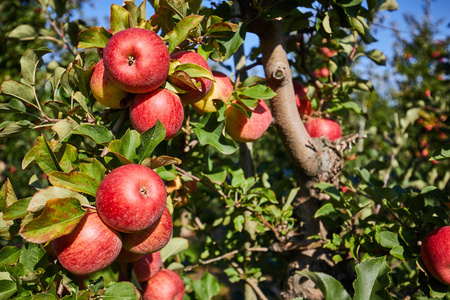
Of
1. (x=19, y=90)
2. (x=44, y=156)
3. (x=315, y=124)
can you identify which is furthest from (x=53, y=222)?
(x=315, y=124)

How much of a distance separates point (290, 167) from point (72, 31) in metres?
1.26

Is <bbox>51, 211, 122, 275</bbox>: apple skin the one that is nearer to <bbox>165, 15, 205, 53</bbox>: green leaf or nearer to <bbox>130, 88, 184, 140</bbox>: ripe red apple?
<bbox>130, 88, 184, 140</bbox>: ripe red apple

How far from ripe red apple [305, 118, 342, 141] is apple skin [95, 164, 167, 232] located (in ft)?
2.73

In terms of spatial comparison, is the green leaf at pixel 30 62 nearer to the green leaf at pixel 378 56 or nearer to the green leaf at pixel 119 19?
the green leaf at pixel 119 19

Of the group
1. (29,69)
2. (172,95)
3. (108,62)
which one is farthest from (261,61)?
(29,69)

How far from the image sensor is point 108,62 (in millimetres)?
787

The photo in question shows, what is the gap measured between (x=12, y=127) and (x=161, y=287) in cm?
64

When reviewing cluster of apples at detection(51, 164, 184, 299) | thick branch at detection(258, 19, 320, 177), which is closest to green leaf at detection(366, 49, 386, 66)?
thick branch at detection(258, 19, 320, 177)

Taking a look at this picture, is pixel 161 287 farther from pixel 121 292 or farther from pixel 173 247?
pixel 121 292

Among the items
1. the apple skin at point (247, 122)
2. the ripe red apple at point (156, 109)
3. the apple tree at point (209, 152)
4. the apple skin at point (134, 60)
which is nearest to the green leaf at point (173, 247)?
the apple tree at point (209, 152)

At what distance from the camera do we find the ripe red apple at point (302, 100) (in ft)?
4.72

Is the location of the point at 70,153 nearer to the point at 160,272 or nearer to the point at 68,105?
the point at 68,105

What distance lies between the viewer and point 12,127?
89cm

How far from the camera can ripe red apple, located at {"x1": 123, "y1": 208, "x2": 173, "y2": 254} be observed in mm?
777
